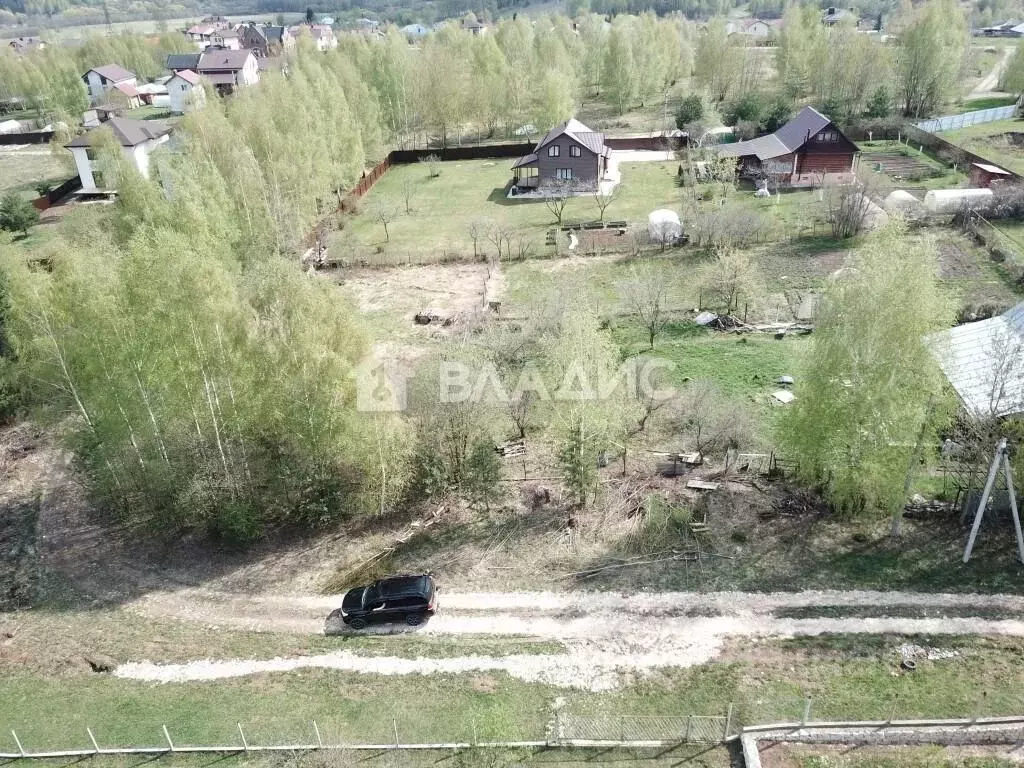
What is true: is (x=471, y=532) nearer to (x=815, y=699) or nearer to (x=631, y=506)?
(x=631, y=506)

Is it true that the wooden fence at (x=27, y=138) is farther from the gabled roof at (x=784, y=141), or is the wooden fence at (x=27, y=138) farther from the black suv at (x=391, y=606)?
the black suv at (x=391, y=606)

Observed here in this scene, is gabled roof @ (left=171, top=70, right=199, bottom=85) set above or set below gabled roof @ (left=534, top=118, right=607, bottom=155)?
above

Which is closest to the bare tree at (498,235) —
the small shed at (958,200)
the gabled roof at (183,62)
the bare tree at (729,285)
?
the bare tree at (729,285)

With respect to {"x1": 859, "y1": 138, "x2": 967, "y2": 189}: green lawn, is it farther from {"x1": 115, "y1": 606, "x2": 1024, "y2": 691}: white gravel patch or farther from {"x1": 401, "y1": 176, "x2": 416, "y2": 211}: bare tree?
{"x1": 115, "y1": 606, "x2": 1024, "y2": 691}: white gravel patch

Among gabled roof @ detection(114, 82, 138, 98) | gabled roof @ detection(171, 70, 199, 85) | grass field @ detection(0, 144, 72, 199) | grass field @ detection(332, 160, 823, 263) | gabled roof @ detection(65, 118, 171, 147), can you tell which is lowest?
grass field @ detection(332, 160, 823, 263)

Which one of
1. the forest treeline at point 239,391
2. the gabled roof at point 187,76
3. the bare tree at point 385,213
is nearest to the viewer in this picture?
the forest treeline at point 239,391

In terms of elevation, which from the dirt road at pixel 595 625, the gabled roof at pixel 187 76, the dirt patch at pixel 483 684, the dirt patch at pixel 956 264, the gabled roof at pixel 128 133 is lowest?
the dirt road at pixel 595 625

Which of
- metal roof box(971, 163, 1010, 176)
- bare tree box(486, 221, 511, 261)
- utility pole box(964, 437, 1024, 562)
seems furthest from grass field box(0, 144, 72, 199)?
metal roof box(971, 163, 1010, 176)
